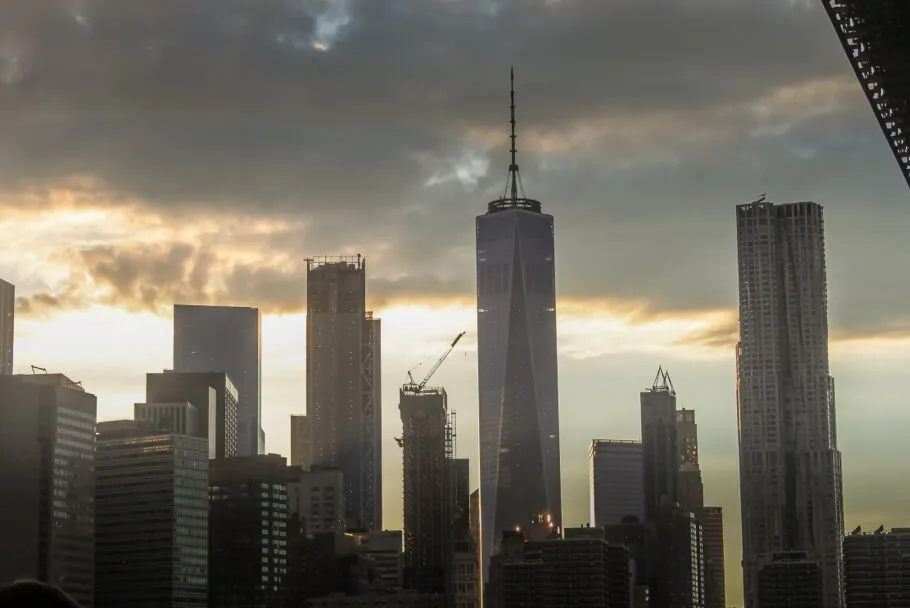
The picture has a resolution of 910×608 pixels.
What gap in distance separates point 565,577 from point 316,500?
28491 millimetres

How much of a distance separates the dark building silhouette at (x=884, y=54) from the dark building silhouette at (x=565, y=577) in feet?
507

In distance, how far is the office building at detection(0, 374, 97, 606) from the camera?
125188 mm

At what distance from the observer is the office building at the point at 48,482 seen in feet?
411

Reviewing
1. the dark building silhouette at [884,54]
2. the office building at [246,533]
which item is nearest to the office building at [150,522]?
the office building at [246,533]

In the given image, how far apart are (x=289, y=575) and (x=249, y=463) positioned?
10.2 metres

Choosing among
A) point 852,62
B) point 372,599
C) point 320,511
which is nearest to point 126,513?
point 372,599

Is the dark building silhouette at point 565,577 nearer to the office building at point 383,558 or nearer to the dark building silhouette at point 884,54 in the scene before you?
the office building at point 383,558

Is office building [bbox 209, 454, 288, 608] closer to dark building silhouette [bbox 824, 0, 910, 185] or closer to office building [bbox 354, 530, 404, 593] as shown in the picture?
office building [bbox 354, 530, 404, 593]

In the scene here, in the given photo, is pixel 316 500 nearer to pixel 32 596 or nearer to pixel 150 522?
pixel 150 522

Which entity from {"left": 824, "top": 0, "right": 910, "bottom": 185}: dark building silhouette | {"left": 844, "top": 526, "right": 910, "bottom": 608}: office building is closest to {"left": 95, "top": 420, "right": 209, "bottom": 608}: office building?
{"left": 844, "top": 526, "right": 910, "bottom": 608}: office building

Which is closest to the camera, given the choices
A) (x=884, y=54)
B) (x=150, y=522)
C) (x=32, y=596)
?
(x=32, y=596)

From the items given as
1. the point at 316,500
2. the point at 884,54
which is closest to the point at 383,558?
the point at 316,500

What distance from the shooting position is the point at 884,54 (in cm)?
2167

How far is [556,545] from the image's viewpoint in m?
180
